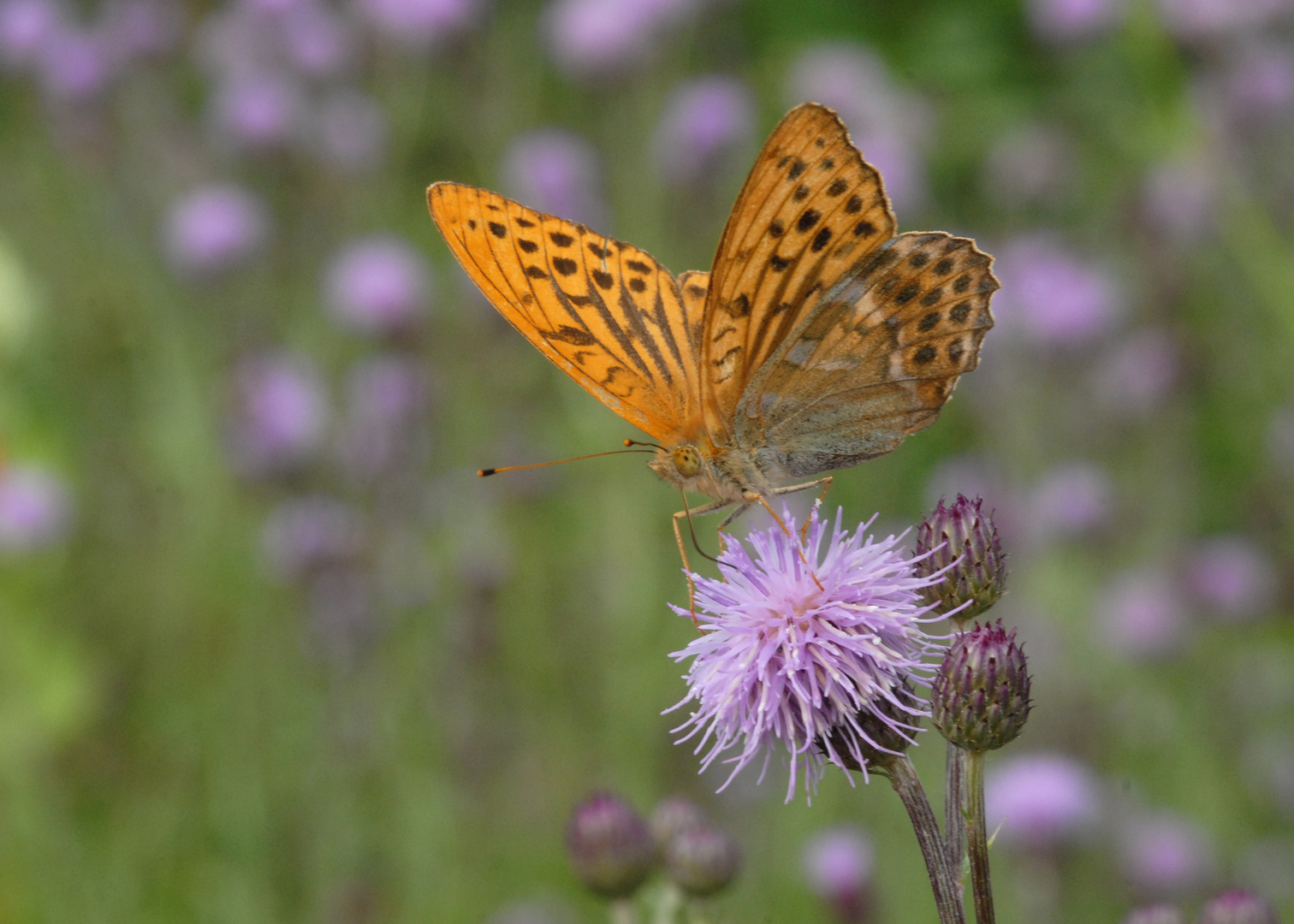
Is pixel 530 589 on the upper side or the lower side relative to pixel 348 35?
lower

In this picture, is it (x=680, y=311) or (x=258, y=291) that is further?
(x=258, y=291)

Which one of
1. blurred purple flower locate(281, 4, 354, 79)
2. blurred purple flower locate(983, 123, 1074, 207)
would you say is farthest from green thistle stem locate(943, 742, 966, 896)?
blurred purple flower locate(281, 4, 354, 79)

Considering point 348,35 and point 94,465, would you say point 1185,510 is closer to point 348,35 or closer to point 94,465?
point 348,35

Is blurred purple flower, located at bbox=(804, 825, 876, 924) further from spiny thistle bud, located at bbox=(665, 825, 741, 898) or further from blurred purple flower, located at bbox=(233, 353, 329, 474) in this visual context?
blurred purple flower, located at bbox=(233, 353, 329, 474)

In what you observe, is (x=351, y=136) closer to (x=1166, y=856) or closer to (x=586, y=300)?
(x=586, y=300)

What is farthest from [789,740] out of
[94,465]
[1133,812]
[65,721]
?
[94,465]

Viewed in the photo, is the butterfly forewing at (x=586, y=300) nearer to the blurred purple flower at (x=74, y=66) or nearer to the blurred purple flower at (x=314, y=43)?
the blurred purple flower at (x=314, y=43)

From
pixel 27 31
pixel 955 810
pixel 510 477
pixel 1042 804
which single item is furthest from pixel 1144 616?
pixel 27 31
